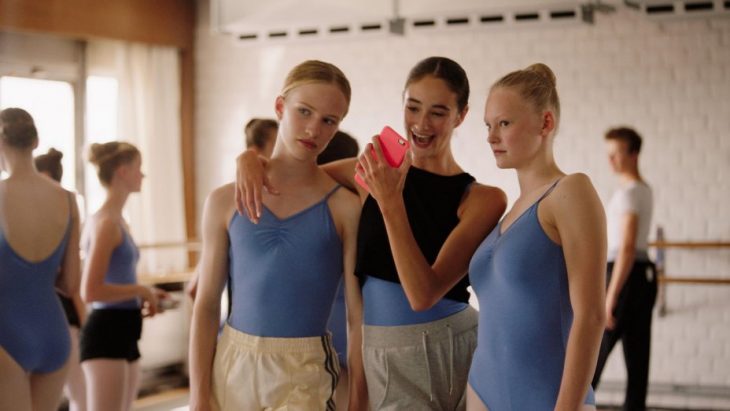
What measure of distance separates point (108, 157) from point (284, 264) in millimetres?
978

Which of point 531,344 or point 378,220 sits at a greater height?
point 378,220

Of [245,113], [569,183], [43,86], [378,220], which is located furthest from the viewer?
[245,113]

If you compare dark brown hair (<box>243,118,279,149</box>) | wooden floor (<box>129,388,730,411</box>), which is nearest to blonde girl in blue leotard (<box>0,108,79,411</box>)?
dark brown hair (<box>243,118,279,149</box>)

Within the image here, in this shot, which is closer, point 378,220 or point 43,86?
point 378,220

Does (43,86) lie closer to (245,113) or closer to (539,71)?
(539,71)

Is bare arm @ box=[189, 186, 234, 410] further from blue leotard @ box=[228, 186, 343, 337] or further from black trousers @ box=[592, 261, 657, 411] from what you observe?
black trousers @ box=[592, 261, 657, 411]

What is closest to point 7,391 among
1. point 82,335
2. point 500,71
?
point 82,335

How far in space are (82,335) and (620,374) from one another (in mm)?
1836

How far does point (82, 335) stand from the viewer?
185 cm

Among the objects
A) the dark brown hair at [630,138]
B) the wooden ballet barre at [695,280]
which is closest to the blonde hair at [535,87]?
the dark brown hair at [630,138]

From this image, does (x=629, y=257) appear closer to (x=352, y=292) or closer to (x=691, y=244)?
(x=691, y=244)

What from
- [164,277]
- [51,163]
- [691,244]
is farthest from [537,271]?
[164,277]

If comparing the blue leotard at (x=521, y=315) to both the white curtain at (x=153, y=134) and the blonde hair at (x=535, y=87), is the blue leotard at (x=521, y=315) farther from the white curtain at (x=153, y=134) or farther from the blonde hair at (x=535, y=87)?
the white curtain at (x=153, y=134)

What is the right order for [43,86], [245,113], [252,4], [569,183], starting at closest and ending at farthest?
[569,183] < [43,86] < [252,4] < [245,113]
